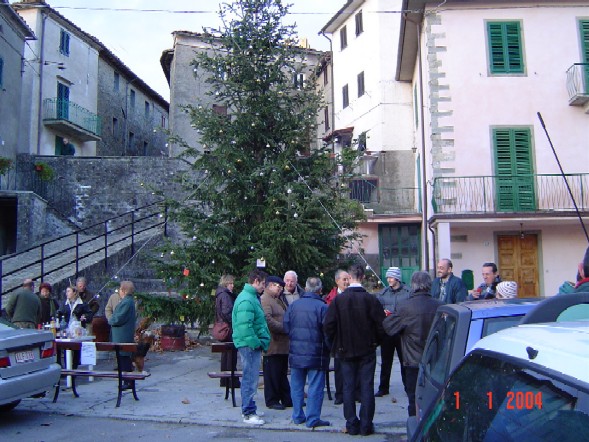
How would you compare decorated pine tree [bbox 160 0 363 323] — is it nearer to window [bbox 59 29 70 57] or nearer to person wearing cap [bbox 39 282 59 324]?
person wearing cap [bbox 39 282 59 324]

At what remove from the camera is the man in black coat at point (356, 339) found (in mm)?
6797

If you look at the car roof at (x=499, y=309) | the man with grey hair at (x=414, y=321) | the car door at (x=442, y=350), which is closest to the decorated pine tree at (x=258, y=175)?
the man with grey hair at (x=414, y=321)

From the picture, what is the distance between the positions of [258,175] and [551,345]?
10394mm

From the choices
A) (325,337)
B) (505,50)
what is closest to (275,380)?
(325,337)

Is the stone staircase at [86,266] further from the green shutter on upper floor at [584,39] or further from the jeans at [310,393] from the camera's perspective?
the green shutter on upper floor at [584,39]

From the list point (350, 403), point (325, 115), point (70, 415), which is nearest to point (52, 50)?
point (325, 115)

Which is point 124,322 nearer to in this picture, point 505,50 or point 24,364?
point 24,364

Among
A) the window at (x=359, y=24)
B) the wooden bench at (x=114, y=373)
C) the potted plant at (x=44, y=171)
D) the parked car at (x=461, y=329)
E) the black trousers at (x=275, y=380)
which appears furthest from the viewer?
the window at (x=359, y=24)

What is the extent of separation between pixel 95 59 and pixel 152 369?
26.3m

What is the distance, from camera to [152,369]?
11.8 meters

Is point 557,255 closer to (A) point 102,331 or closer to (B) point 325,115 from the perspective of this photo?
(A) point 102,331

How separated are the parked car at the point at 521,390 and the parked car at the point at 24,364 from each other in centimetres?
589

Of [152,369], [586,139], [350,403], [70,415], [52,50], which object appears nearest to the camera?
[350,403]

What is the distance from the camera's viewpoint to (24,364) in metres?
7.48
